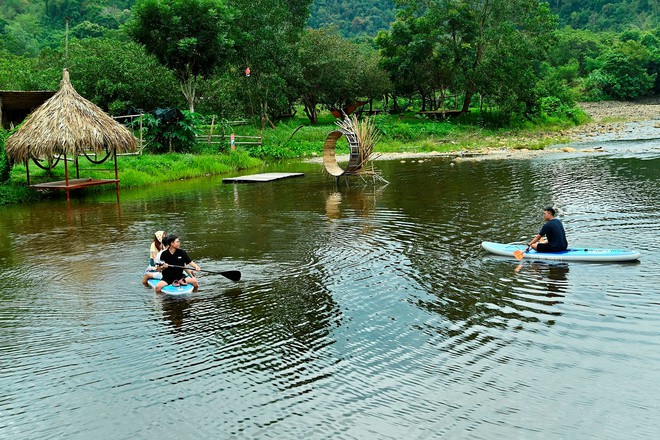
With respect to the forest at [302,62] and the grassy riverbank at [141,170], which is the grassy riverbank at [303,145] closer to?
the grassy riverbank at [141,170]

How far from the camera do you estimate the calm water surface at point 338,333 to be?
21.9 feet

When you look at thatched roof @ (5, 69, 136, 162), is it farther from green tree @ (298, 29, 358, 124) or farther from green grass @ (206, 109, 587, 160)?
green tree @ (298, 29, 358, 124)

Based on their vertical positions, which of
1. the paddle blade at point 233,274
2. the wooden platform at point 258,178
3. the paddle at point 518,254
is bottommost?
the paddle blade at point 233,274

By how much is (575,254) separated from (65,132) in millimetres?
15613

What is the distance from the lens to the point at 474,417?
6.54 m

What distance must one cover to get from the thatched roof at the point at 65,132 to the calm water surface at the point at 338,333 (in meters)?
3.96

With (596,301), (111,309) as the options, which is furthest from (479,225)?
(111,309)

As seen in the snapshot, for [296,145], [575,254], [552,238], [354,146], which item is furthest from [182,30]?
[575,254]

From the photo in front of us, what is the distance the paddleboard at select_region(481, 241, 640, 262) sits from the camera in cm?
1157

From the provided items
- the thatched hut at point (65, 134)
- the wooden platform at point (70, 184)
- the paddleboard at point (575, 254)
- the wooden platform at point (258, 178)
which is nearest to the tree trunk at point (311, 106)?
the wooden platform at point (258, 178)

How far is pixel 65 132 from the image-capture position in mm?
20578

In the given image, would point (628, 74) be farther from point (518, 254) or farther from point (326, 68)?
point (518, 254)

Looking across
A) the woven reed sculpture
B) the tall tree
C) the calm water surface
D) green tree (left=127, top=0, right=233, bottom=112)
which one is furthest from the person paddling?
the tall tree

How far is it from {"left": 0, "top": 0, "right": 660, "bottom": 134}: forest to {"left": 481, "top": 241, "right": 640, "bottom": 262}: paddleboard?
2283cm
